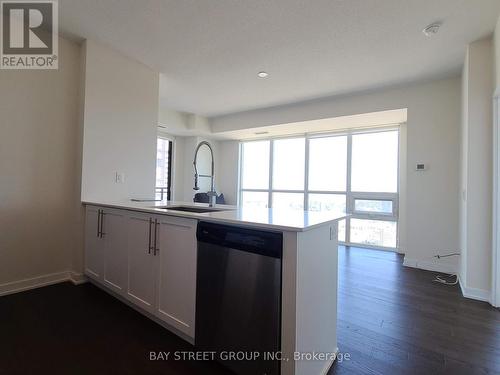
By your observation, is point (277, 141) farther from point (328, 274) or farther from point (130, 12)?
point (328, 274)

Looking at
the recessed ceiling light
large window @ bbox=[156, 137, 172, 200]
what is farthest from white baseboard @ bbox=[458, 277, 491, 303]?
large window @ bbox=[156, 137, 172, 200]

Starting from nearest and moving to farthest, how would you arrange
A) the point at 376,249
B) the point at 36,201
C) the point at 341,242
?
the point at 36,201
the point at 376,249
the point at 341,242

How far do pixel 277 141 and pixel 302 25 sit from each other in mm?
3853

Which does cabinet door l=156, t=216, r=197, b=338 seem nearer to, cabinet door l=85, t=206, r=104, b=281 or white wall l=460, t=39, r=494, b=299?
cabinet door l=85, t=206, r=104, b=281

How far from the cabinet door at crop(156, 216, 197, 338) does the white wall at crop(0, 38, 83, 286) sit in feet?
5.16

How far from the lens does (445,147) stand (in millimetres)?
3607

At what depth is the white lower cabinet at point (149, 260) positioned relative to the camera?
1772 millimetres

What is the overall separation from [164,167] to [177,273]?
473 centimetres

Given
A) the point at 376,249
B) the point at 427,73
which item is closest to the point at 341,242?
the point at 376,249

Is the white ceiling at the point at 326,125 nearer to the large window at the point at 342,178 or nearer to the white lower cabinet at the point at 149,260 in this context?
the large window at the point at 342,178

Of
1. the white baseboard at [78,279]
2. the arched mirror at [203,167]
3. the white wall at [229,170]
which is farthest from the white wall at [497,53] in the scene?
the arched mirror at [203,167]

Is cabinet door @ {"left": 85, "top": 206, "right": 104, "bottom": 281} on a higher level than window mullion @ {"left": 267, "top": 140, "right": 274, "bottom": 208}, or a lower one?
lower

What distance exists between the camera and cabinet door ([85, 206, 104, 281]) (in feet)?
8.55

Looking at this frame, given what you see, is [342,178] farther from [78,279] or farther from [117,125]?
[78,279]
